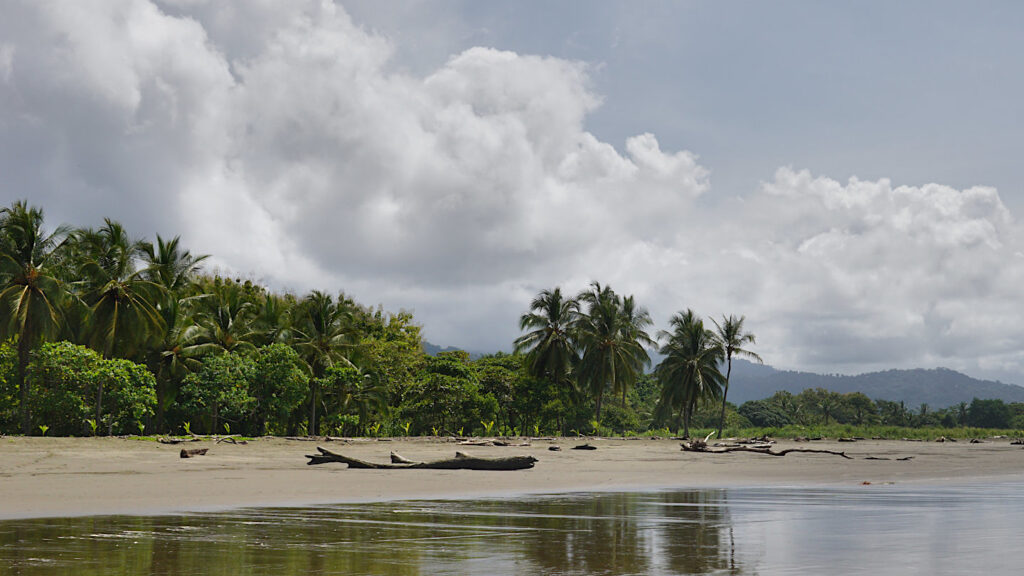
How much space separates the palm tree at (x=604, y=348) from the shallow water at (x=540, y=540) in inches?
1820

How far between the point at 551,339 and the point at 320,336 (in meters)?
18.4

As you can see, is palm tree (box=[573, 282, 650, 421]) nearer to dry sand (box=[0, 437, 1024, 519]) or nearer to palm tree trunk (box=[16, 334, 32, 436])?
dry sand (box=[0, 437, 1024, 519])

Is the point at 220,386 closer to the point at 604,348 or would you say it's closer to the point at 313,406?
the point at 313,406

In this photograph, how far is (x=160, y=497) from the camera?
1253 centimetres

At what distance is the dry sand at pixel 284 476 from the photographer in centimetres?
1233

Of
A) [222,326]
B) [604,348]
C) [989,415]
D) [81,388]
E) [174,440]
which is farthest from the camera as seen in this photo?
[989,415]

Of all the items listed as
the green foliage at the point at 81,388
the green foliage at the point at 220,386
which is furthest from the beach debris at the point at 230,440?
the green foliage at the point at 220,386

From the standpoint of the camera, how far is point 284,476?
58.1 feet

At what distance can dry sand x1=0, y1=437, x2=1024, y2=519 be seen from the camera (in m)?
12.3

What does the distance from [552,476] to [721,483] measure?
398 centimetres

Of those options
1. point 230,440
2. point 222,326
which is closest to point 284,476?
point 230,440

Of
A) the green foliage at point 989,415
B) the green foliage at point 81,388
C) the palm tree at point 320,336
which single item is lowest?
the green foliage at point 989,415

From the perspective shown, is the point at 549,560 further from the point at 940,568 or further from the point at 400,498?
the point at 400,498

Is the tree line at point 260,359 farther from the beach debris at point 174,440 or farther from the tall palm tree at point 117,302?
the beach debris at point 174,440
